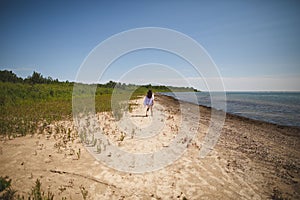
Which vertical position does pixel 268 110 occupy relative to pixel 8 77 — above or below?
below

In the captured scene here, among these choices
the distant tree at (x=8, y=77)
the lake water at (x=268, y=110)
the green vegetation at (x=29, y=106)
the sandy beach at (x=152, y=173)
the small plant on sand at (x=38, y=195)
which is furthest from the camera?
the distant tree at (x=8, y=77)

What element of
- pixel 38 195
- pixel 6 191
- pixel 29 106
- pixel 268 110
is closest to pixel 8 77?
pixel 29 106

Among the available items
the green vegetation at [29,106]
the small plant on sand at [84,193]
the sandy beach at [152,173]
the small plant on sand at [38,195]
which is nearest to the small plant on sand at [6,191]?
the sandy beach at [152,173]

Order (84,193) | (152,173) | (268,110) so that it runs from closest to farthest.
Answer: (84,193) < (152,173) < (268,110)

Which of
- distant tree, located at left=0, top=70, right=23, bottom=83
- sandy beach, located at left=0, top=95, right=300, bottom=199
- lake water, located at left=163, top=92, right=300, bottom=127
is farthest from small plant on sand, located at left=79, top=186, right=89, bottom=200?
distant tree, located at left=0, top=70, right=23, bottom=83

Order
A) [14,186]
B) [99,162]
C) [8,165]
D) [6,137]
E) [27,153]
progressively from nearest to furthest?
1. [14,186]
2. [8,165]
3. [99,162]
4. [27,153]
5. [6,137]

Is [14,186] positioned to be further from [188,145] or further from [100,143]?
[188,145]

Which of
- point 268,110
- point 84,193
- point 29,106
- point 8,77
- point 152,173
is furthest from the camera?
point 8,77

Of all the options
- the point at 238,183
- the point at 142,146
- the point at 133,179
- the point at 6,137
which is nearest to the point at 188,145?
the point at 142,146

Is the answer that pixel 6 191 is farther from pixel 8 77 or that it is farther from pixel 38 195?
pixel 8 77

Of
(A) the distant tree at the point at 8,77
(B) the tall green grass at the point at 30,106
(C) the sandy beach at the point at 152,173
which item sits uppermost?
(A) the distant tree at the point at 8,77

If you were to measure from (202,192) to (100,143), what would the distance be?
448 centimetres

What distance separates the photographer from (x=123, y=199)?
12.6ft

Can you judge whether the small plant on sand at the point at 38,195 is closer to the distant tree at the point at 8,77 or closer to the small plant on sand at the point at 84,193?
the small plant on sand at the point at 84,193
